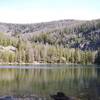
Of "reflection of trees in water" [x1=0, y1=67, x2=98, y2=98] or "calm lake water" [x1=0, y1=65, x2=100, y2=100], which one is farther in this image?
"reflection of trees in water" [x1=0, y1=67, x2=98, y2=98]

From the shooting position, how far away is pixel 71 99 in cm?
4962

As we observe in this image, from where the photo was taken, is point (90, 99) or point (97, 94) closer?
point (90, 99)

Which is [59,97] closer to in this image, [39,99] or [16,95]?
[39,99]

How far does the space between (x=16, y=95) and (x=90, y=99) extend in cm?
1537

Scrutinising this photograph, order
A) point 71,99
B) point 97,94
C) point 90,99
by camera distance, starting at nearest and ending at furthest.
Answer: point 71,99
point 90,99
point 97,94

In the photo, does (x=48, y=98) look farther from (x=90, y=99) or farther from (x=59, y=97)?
(x=90, y=99)

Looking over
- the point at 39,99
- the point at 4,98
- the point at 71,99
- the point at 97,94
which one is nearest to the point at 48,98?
the point at 39,99

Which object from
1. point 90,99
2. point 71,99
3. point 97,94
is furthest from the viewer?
point 97,94

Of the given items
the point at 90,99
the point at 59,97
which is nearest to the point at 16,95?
the point at 59,97

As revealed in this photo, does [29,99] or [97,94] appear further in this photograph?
[97,94]

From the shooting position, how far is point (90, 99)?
53.1 m

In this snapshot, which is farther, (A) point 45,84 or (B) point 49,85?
(A) point 45,84

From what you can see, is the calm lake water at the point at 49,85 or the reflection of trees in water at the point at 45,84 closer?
the calm lake water at the point at 49,85

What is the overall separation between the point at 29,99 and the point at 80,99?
390 inches
